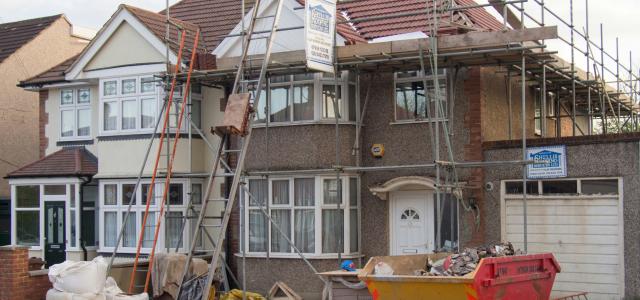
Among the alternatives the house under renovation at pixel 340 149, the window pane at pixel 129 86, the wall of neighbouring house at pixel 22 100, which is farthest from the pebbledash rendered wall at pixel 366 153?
the wall of neighbouring house at pixel 22 100

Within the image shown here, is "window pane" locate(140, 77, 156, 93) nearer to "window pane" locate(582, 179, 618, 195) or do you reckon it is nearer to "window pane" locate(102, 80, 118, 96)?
"window pane" locate(102, 80, 118, 96)

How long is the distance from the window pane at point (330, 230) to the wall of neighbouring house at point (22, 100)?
39.4 feet

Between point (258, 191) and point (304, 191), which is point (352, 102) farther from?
point (258, 191)

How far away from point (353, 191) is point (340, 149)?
873 mm

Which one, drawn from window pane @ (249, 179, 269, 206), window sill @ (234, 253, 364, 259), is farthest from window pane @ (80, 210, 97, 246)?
window pane @ (249, 179, 269, 206)

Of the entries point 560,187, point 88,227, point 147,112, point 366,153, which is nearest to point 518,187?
point 560,187

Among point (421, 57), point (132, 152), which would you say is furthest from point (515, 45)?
point (132, 152)

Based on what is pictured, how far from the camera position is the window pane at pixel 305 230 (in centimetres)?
1841

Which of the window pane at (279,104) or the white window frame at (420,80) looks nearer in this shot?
the white window frame at (420,80)

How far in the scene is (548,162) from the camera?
16.7m

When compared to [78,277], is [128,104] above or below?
above

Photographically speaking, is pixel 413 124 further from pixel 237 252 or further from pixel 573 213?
pixel 237 252

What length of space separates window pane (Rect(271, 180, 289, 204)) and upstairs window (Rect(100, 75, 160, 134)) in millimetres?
3446

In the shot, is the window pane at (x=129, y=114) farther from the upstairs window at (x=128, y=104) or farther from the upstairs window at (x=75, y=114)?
the upstairs window at (x=75, y=114)
